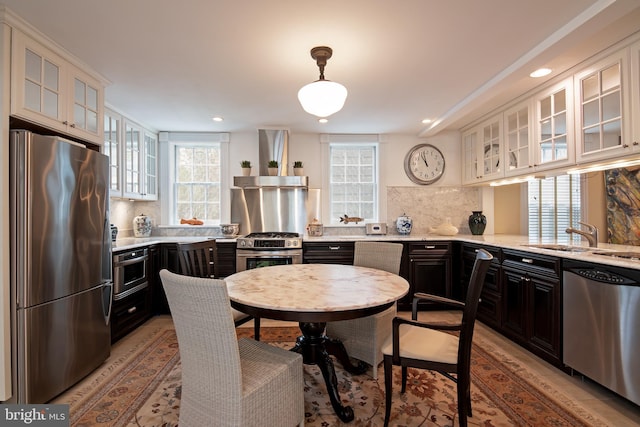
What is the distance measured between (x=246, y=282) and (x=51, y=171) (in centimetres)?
142

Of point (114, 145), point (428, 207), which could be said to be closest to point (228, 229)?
point (114, 145)

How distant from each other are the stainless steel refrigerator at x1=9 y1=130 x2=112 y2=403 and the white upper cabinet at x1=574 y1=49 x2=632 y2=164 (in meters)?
3.79

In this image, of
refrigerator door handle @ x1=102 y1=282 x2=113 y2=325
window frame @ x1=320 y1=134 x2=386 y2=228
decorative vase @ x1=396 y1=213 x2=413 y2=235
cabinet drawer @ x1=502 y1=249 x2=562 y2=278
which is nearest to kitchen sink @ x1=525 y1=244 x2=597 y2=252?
cabinet drawer @ x1=502 y1=249 x2=562 y2=278

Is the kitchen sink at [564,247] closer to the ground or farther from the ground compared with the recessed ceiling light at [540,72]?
closer to the ground

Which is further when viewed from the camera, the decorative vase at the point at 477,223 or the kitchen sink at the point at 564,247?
the decorative vase at the point at 477,223

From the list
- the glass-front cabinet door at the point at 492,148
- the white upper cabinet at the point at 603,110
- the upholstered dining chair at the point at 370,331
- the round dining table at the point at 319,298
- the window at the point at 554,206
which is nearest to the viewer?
the round dining table at the point at 319,298

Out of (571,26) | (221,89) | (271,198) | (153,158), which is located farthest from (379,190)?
(153,158)

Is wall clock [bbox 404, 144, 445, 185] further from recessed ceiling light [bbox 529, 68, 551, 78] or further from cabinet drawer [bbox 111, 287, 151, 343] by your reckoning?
cabinet drawer [bbox 111, 287, 151, 343]

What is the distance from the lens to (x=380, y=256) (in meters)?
2.72

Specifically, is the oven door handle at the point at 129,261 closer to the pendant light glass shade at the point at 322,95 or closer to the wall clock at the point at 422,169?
the pendant light glass shade at the point at 322,95

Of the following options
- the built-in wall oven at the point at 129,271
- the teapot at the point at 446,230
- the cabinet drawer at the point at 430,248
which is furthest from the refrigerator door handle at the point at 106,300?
the teapot at the point at 446,230

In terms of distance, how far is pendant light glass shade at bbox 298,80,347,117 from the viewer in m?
2.03

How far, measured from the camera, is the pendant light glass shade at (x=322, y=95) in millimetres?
2025

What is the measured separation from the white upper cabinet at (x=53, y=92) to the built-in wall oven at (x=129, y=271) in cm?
111
